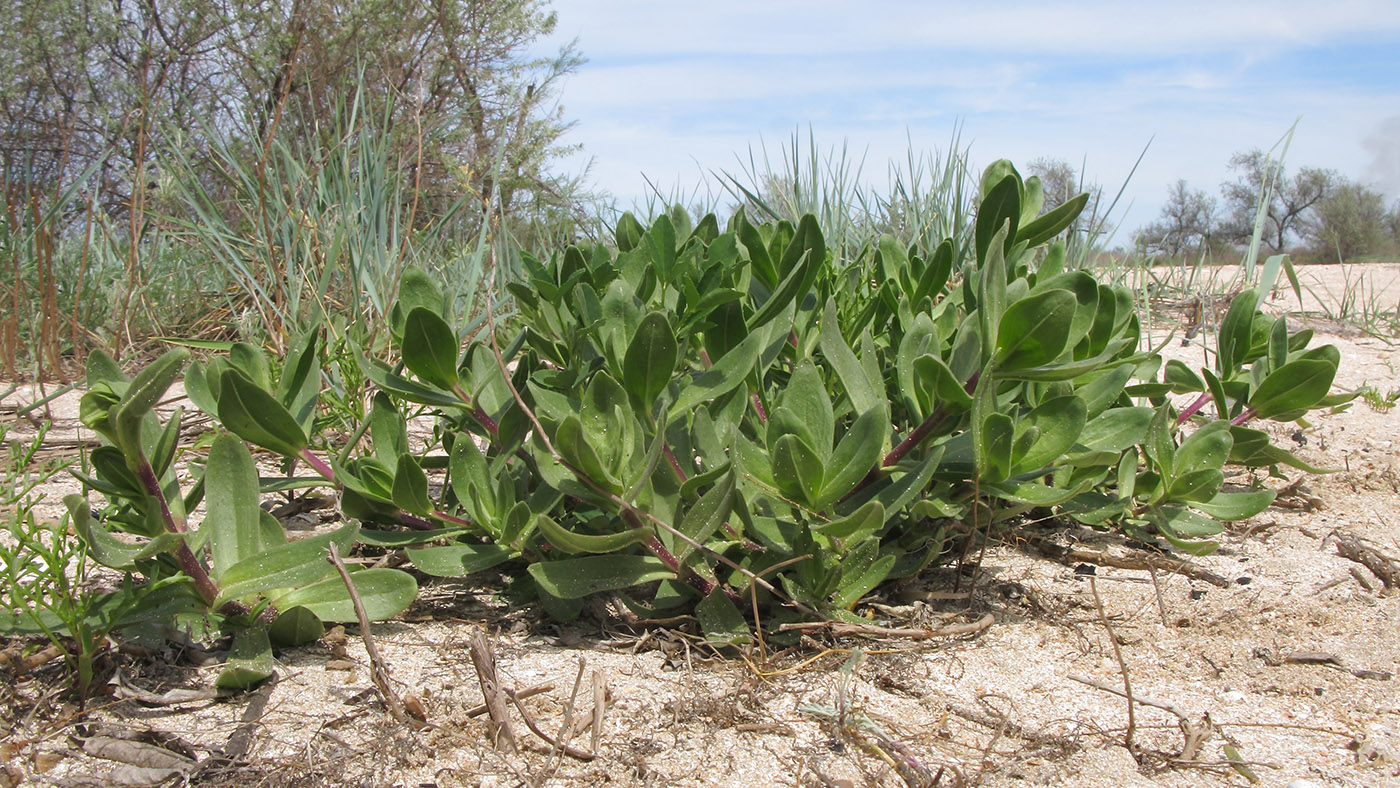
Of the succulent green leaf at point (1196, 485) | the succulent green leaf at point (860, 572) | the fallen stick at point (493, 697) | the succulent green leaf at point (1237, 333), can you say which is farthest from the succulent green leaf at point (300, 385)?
the succulent green leaf at point (1237, 333)

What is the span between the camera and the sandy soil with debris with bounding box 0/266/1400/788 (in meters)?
1.33

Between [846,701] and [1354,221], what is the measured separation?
31409 millimetres

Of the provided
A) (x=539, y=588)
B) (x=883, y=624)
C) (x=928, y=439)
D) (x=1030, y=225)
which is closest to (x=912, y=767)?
(x=883, y=624)

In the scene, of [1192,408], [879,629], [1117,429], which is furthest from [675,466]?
[1192,408]

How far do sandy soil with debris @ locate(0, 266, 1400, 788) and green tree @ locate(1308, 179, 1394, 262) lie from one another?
28999mm

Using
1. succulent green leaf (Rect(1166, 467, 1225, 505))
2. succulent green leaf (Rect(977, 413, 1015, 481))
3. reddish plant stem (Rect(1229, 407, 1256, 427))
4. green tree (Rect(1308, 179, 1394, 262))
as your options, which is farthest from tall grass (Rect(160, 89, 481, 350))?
green tree (Rect(1308, 179, 1394, 262))

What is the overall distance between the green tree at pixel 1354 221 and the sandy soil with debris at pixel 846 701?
95.1 feet

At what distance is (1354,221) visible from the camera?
2688cm

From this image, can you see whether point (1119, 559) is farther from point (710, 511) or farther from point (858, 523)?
point (710, 511)

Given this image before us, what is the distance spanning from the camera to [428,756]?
4.40 feet

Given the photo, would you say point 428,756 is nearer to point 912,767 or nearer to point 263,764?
point 263,764

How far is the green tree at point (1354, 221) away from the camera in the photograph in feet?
87.9

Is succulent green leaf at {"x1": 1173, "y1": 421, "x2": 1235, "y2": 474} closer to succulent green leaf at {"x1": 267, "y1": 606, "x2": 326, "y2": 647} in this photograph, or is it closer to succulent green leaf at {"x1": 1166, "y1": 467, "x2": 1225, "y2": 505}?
succulent green leaf at {"x1": 1166, "y1": 467, "x2": 1225, "y2": 505}

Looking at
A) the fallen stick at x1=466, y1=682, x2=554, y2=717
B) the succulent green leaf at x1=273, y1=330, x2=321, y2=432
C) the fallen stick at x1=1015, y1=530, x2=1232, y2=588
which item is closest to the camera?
the fallen stick at x1=466, y1=682, x2=554, y2=717
